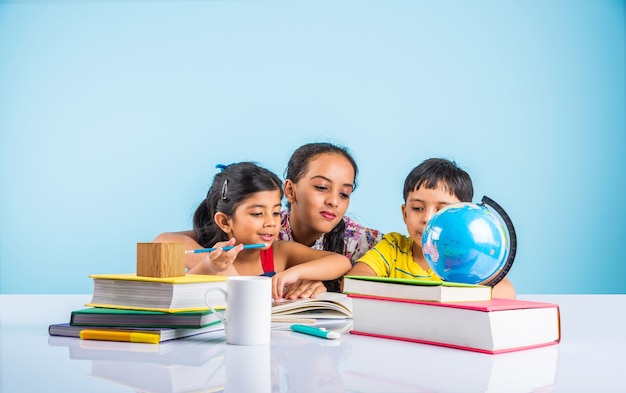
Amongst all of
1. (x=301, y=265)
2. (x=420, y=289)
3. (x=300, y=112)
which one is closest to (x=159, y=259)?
(x=420, y=289)

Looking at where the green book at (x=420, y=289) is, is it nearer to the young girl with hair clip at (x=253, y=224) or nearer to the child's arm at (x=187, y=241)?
the young girl with hair clip at (x=253, y=224)

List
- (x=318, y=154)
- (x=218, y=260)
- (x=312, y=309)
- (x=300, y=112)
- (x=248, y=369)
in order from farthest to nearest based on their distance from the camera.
Result: (x=300, y=112) < (x=318, y=154) < (x=218, y=260) < (x=312, y=309) < (x=248, y=369)

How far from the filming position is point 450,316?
999 millimetres

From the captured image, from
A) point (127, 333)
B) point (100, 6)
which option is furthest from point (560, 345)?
point (100, 6)

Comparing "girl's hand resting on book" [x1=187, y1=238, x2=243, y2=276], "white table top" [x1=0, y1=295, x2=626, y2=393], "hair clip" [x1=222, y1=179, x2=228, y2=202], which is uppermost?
"hair clip" [x1=222, y1=179, x2=228, y2=202]

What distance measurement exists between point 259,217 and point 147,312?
1.05 m

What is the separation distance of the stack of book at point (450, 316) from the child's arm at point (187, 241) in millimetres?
977

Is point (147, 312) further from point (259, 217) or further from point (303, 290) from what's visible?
point (259, 217)

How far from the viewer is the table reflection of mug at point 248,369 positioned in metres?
0.73

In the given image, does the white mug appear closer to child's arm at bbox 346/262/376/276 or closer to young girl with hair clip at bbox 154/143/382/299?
child's arm at bbox 346/262/376/276

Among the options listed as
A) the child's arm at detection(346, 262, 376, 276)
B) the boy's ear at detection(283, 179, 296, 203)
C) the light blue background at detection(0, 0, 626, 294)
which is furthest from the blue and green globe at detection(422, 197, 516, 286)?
the light blue background at detection(0, 0, 626, 294)

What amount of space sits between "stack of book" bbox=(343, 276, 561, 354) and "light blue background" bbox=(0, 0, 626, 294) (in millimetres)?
4010

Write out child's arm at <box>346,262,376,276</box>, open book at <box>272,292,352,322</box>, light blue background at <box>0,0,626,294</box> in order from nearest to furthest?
open book at <box>272,292,352,322</box> → child's arm at <box>346,262,376,276</box> → light blue background at <box>0,0,626,294</box>

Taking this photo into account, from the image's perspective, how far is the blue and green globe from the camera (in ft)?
3.66
